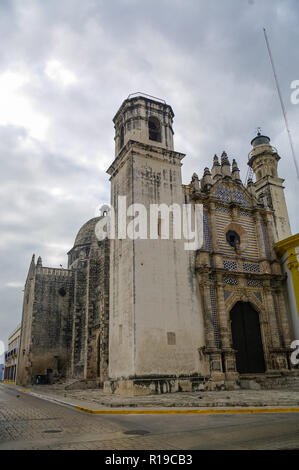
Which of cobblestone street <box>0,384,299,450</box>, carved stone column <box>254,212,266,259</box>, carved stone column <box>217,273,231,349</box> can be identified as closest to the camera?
cobblestone street <box>0,384,299,450</box>

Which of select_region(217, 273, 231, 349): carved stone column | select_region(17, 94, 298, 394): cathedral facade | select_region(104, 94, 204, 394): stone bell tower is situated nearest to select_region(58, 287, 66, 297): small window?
select_region(17, 94, 298, 394): cathedral facade

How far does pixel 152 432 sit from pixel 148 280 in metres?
10.4

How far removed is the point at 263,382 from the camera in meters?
17.8

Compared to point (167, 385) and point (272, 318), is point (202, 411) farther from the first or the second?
point (272, 318)

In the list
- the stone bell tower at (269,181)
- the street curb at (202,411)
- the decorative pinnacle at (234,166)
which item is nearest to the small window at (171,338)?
the street curb at (202,411)

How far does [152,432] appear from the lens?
263 inches

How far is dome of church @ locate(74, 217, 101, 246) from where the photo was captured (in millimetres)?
38906

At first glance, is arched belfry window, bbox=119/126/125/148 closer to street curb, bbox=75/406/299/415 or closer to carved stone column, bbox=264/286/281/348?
carved stone column, bbox=264/286/281/348

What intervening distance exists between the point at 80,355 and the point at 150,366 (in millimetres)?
12287

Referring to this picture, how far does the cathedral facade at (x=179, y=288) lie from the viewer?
54.0ft

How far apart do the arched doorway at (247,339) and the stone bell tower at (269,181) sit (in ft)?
31.9

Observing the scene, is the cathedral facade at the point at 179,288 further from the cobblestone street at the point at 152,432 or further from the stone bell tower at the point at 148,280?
the cobblestone street at the point at 152,432

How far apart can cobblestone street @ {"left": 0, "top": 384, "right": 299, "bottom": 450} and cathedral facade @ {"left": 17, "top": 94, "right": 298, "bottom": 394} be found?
24.0ft
